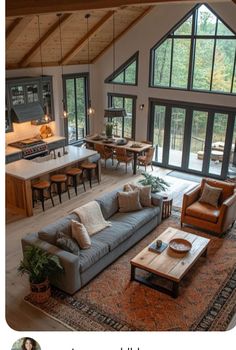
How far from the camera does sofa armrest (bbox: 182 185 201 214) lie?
7113 millimetres

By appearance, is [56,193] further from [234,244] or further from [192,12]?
[192,12]

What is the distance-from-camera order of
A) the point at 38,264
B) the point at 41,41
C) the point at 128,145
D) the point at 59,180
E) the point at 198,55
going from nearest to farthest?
1. the point at 38,264
2. the point at 59,180
3. the point at 41,41
4. the point at 198,55
5. the point at 128,145

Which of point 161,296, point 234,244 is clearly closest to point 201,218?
point 234,244

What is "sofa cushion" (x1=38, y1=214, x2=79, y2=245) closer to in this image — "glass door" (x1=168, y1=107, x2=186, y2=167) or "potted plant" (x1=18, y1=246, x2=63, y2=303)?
"potted plant" (x1=18, y1=246, x2=63, y2=303)

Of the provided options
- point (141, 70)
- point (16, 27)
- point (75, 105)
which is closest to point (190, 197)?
point (141, 70)

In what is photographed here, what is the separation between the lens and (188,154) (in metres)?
10.3

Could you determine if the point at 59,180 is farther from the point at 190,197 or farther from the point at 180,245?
the point at 180,245

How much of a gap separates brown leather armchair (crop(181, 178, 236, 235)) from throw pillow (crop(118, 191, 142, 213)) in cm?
103

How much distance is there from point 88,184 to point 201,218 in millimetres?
3606

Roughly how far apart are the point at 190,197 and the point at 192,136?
3.36m

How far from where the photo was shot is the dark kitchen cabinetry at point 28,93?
9.11 metres

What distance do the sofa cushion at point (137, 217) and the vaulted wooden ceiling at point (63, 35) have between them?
14.9ft

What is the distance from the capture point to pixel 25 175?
7531 millimetres

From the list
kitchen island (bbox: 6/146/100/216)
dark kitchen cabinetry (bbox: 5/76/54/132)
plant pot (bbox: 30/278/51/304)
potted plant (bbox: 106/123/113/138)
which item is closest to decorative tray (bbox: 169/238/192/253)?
plant pot (bbox: 30/278/51/304)
